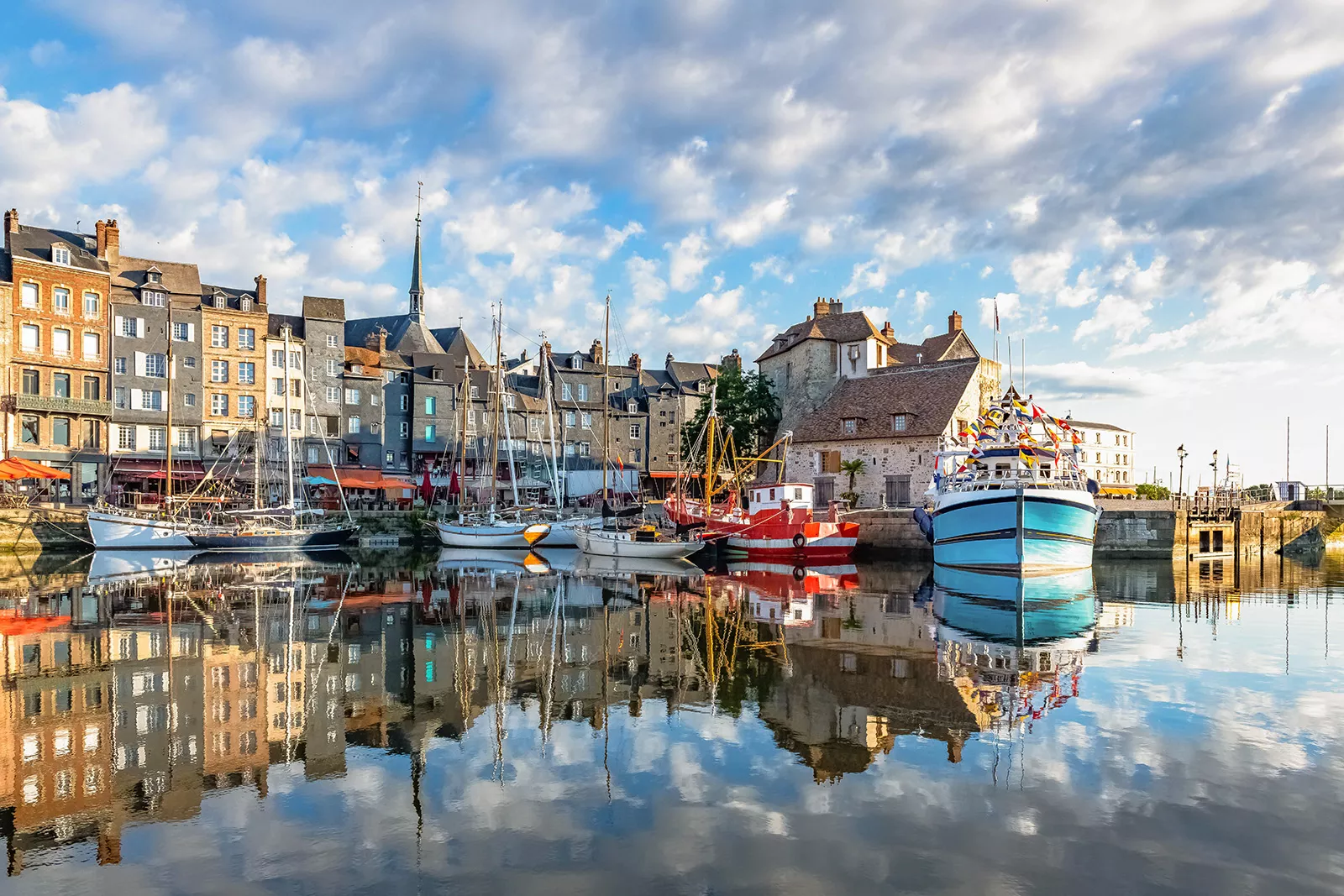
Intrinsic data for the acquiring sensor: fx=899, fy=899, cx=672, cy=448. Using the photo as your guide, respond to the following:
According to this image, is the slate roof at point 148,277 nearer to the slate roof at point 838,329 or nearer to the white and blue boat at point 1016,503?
the slate roof at point 838,329

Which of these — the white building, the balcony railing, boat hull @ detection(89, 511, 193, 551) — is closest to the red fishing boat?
boat hull @ detection(89, 511, 193, 551)

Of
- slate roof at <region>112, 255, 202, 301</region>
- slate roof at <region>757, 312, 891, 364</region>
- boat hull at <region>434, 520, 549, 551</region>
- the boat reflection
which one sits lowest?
boat hull at <region>434, 520, 549, 551</region>

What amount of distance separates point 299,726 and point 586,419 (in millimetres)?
58872

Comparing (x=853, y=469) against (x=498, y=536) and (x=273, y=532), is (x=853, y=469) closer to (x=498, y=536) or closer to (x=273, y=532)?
(x=498, y=536)

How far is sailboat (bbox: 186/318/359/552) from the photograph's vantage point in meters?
42.5

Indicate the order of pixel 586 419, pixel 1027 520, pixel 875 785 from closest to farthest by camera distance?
pixel 875 785
pixel 1027 520
pixel 586 419

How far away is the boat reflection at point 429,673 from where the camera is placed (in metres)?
9.27

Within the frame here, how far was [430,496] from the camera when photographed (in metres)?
58.3

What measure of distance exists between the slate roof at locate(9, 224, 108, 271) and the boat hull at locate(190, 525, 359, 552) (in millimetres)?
18911

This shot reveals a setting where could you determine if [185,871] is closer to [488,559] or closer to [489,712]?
[489,712]

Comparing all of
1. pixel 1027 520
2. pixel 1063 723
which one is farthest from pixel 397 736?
pixel 1027 520

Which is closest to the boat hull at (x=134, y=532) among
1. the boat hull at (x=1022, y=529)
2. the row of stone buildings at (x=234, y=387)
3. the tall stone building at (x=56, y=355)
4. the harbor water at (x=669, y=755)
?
the row of stone buildings at (x=234, y=387)

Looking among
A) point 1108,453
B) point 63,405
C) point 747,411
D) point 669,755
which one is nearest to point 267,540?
point 63,405

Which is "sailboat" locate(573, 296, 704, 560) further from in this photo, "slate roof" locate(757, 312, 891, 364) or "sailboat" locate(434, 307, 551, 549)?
"slate roof" locate(757, 312, 891, 364)
